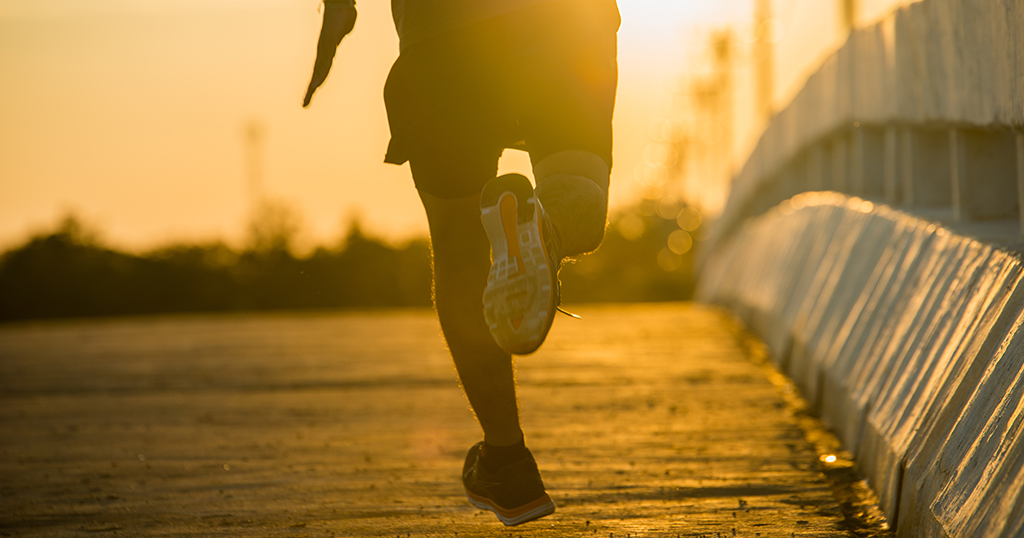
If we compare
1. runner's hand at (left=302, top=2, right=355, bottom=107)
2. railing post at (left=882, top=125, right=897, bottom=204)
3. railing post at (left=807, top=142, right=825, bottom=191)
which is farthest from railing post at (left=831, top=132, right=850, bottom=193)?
runner's hand at (left=302, top=2, right=355, bottom=107)

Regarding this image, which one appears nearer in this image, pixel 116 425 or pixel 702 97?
pixel 116 425

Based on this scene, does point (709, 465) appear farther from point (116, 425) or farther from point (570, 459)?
point (116, 425)

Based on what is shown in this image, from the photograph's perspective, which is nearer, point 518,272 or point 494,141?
point 518,272

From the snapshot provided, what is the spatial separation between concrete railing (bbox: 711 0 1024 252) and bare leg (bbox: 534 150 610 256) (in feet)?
3.81

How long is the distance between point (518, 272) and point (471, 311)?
0.51 metres

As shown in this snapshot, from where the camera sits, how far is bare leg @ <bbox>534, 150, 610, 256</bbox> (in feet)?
8.12

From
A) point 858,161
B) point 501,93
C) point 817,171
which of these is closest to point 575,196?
point 501,93

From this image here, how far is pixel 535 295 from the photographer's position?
2311mm

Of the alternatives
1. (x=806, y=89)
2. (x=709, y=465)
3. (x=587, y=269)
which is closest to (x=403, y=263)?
(x=587, y=269)

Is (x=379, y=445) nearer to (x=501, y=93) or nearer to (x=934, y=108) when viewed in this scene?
(x=501, y=93)

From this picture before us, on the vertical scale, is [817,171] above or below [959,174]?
below

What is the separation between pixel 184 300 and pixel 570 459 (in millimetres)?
26401

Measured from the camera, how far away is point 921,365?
305 cm

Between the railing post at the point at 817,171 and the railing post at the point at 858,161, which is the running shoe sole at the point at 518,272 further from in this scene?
the railing post at the point at 817,171
